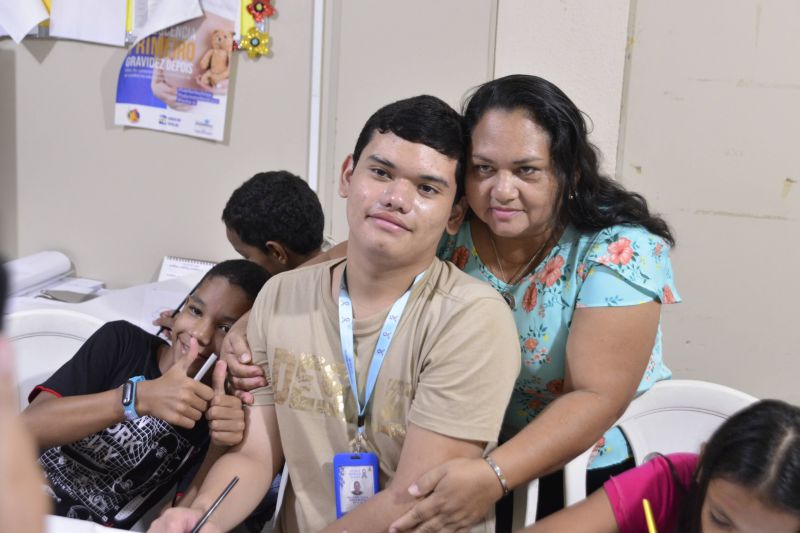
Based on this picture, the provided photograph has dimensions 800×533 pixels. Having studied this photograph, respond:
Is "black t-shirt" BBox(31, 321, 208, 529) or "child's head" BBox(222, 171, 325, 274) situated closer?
Result: "black t-shirt" BBox(31, 321, 208, 529)

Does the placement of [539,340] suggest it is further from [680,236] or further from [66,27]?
[66,27]

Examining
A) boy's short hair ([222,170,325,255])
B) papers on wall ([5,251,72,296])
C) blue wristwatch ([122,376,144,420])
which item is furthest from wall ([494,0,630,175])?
papers on wall ([5,251,72,296])

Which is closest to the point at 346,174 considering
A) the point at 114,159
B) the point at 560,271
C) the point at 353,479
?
the point at 560,271

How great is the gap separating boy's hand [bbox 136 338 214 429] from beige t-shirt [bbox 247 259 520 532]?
13 cm

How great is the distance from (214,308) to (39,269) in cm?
161

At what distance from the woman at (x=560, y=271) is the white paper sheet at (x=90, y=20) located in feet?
6.68

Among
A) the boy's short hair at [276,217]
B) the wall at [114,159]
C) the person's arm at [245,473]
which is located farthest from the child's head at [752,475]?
the wall at [114,159]

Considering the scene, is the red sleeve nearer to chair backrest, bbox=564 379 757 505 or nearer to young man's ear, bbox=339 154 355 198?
chair backrest, bbox=564 379 757 505

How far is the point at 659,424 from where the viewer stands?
1929 mm

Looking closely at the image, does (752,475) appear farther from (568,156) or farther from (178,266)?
(178,266)

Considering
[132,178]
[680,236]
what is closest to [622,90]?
[680,236]

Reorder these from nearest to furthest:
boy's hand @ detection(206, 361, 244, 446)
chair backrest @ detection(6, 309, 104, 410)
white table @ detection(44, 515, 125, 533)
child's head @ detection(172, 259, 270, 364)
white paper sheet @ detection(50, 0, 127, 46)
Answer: white table @ detection(44, 515, 125, 533) < boy's hand @ detection(206, 361, 244, 446) < child's head @ detection(172, 259, 270, 364) < chair backrest @ detection(6, 309, 104, 410) < white paper sheet @ detection(50, 0, 127, 46)

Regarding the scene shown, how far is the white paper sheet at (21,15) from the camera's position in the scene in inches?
125

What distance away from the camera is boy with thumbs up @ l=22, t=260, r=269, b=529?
5.30ft
